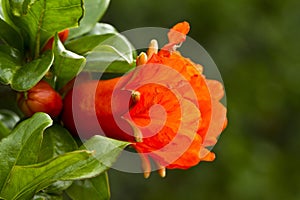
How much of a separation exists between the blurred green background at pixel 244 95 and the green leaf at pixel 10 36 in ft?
5.00

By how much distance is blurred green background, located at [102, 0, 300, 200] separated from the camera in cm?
233

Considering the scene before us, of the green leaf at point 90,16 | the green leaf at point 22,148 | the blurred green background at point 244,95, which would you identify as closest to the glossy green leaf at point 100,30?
the green leaf at point 90,16

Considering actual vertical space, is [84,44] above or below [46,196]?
above

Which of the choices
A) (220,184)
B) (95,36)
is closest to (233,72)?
(220,184)

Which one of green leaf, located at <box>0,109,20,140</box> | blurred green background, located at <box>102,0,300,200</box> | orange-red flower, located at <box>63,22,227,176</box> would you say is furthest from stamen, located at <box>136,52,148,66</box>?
blurred green background, located at <box>102,0,300,200</box>

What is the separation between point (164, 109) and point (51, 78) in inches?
6.5

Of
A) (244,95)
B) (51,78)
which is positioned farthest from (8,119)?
(244,95)

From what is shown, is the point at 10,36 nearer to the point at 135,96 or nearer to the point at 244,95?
the point at 135,96

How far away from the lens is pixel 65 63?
30.3 inches

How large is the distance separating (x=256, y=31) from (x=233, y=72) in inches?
7.4

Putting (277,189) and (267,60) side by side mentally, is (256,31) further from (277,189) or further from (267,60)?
(277,189)

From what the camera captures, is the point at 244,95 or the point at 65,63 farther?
the point at 244,95

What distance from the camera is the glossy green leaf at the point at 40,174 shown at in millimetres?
691

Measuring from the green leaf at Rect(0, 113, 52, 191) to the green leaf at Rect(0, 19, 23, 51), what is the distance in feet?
0.45
